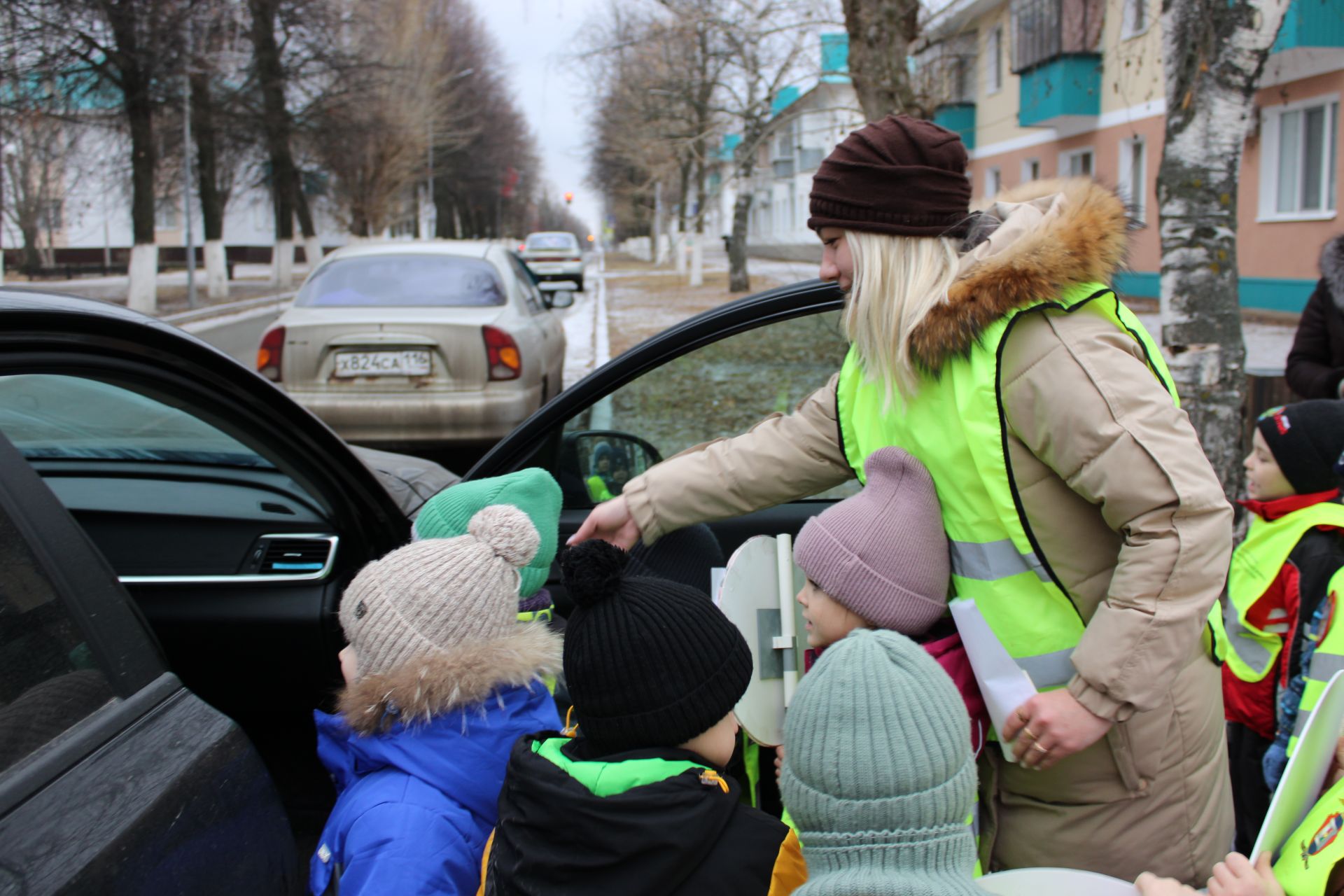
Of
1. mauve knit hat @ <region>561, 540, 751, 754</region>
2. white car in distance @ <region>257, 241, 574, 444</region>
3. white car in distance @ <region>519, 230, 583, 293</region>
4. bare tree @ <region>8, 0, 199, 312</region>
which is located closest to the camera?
mauve knit hat @ <region>561, 540, 751, 754</region>

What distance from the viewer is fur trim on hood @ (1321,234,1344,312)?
3973 mm

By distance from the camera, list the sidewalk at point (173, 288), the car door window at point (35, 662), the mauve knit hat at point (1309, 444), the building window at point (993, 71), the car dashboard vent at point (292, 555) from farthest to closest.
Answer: the sidewalk at point (173, 288) → the building window at point (993, 71) → the car dashboard vent at point (292, 555) → the mauve knit hat at point (1309, 444) → the car door window at point (35, 662)

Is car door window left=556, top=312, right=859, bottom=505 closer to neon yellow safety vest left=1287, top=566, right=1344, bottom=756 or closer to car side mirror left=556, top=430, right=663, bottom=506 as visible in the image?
car side mirror left=556, top=430, right=663, bottom=506

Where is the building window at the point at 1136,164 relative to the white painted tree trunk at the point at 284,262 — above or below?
above

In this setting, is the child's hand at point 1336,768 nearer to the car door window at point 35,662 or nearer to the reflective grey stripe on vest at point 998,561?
the reflective grey stripe on vest at point 998,561

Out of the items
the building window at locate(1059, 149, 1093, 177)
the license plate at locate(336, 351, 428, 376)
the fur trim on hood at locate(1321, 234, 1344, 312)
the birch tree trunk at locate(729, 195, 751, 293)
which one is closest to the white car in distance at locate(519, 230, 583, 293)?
the birch tree trunk at locate(729, 195, 751, 293)

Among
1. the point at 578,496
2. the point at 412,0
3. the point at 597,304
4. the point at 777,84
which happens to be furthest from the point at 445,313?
the point at 412,0

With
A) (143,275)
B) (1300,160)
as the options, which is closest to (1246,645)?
(1300,160)

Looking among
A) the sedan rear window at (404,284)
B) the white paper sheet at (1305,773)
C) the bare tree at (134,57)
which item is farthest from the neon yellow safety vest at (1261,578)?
the bare tree at (134,57)

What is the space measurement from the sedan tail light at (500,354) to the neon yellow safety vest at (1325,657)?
18.2 feet

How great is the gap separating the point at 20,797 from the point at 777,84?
1829cm

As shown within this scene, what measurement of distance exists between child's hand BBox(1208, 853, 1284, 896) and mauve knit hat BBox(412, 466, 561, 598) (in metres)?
1.30

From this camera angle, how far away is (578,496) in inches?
121

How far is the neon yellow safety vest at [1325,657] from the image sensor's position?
2.07 m
